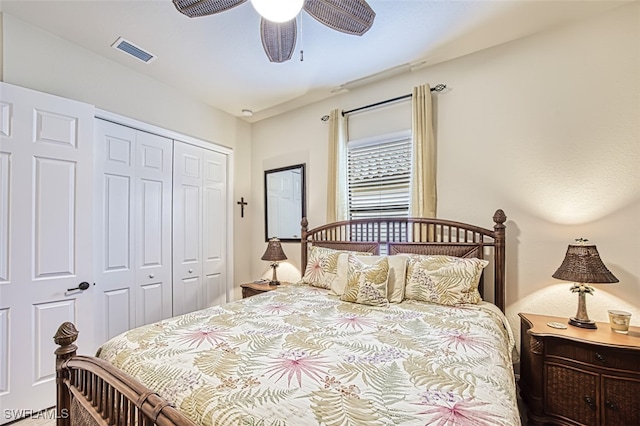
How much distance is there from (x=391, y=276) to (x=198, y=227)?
233 cm

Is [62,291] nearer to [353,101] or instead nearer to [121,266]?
[121,266]

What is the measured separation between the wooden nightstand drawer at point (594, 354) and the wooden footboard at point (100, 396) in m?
2.08

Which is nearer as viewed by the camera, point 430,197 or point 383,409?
point 383,409

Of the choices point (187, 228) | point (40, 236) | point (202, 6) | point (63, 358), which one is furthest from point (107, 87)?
point (63, 358)

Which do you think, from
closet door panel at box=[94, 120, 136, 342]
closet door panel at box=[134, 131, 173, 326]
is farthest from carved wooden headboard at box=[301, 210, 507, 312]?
closet door panel at box=[94, 120, 136, 342]

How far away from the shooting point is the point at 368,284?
7.11ft

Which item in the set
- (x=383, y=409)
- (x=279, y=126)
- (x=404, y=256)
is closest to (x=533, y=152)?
(x=404, y=256)

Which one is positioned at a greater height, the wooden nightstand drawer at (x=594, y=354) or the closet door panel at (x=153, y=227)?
the closet door panel at (x=153, y=227)

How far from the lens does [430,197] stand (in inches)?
104

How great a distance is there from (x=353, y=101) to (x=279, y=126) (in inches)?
44.6

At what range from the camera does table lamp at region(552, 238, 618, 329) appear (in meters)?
1.78

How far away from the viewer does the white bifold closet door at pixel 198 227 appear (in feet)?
10.7

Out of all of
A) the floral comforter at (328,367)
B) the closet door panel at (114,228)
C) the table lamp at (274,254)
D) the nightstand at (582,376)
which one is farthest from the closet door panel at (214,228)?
the nightstand at (582,376)

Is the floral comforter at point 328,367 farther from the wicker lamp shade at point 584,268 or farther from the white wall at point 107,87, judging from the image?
the white wall at point 107,87
